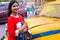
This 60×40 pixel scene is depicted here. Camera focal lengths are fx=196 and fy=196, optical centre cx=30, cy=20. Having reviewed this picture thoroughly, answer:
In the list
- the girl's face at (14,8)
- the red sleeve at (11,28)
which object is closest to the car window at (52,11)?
the girl's face at (14,8)

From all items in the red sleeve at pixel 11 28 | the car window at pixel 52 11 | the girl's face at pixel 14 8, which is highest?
the girl's face at pixel 14 8

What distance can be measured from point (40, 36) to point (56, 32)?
14.4 inches

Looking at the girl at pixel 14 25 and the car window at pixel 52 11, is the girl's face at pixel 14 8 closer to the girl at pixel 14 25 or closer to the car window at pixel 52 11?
the girl at pixel 14 25

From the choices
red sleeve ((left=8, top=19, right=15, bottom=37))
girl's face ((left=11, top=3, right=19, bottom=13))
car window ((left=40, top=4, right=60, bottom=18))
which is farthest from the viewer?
car window ((left=40, top=4, right=60, bottom=18))

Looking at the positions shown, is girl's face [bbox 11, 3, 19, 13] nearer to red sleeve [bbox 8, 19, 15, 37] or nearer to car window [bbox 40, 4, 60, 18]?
red sleeve [bbox 8, 19, 15, 37]

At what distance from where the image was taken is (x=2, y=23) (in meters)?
14.4

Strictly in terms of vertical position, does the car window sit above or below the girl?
below

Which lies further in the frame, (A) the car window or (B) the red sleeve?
(A) the car window

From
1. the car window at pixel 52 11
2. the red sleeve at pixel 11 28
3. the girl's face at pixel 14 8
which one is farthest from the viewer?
the car window at pixel 52 11

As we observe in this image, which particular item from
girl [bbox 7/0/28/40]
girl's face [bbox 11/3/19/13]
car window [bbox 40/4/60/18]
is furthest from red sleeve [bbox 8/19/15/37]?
car window [bbox 40/4/60/18]

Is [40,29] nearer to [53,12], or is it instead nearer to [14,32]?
[14,32]

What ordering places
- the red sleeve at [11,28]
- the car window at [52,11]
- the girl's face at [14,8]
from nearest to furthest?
the red sleeve at [11,28]
the girl's face at [14,8]
the car window at [52,11]

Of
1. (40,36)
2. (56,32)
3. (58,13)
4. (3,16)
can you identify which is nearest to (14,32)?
(40,36)

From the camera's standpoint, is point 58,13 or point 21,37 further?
point 58,13
